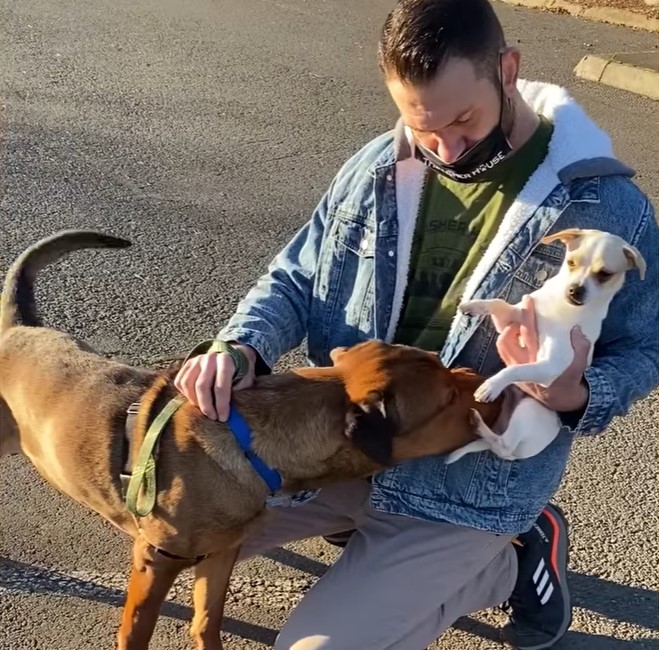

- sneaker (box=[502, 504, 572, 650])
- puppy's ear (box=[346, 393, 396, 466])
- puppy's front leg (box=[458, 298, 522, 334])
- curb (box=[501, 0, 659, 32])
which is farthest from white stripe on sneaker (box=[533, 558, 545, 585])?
curb (box=[501, 0, 659, 32])

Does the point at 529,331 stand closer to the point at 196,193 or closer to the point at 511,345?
the point at 511,345

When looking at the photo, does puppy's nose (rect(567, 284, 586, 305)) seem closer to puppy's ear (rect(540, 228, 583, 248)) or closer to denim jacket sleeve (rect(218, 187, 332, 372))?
puppy's ear (rect(540, 228, 583, 248))

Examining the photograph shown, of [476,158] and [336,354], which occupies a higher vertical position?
[476,158]

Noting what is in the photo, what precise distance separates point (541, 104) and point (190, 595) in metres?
2.22

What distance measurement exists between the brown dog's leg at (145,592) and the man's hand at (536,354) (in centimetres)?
125

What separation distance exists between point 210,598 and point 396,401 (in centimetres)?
103

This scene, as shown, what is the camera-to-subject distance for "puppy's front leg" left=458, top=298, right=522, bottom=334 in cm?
284

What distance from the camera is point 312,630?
121 inches

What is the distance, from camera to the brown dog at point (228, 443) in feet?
9.57

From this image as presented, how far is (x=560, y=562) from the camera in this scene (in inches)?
138

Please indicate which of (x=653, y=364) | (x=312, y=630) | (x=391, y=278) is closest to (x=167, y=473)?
(x=312, y=630)

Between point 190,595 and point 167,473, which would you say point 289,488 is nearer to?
point 167,473

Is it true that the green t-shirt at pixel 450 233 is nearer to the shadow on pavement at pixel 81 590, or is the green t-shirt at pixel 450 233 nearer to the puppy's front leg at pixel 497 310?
the puppy's front leg at pixel 497 310

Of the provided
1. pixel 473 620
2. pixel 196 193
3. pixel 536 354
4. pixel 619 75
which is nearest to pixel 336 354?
pixel 536 354
